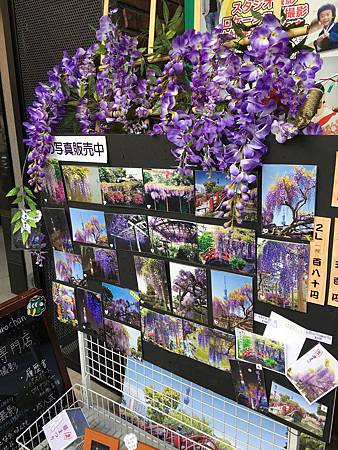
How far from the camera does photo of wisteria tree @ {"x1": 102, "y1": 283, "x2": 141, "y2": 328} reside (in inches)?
48.5

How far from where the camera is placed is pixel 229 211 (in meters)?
0.92

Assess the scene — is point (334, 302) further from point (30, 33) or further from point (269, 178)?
point (30, 33)

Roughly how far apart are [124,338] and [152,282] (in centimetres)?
25

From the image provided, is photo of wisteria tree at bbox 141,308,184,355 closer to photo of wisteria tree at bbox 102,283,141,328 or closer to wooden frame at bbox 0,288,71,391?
photo of wisteria tree at bbox 102,283,141,328

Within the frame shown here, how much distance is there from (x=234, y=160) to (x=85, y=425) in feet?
3.35

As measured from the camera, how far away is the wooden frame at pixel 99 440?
1192mm

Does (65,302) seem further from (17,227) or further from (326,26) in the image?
(326,26)

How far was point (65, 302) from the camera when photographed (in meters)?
1.44

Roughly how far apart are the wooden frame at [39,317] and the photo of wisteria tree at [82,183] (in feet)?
1.57

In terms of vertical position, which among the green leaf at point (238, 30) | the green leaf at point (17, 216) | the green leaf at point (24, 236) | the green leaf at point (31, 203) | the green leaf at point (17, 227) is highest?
the green leaf at point (238, 30)

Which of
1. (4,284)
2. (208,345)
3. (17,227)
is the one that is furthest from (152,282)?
(4,284)

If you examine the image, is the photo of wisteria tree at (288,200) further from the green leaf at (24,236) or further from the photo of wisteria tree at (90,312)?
the green leaf at (24,236)

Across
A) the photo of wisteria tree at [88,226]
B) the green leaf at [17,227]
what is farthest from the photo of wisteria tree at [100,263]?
the green leaf at [17,227]

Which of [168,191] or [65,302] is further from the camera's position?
[65,302]
